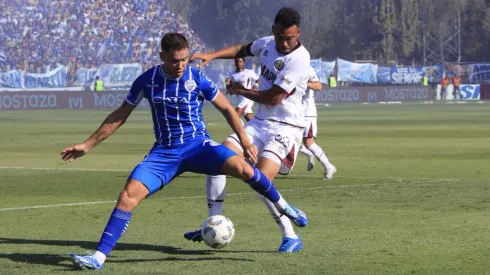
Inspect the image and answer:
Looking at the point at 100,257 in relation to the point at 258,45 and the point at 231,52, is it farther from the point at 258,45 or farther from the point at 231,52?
the point at 258,45

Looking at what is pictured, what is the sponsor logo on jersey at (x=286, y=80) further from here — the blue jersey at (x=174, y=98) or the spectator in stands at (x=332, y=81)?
the spectator in stands at (x=332, y=81)

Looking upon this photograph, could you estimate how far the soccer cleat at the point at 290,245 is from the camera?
10133 mm

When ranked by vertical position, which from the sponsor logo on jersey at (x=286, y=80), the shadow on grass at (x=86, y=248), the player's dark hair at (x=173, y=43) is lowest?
the shadow on grass at (x=86, y=248)

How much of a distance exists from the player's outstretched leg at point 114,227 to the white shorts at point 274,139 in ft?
5.76

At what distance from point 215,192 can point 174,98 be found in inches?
57.2

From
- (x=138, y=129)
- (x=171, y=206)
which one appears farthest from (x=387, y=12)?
(x=171, y=206)

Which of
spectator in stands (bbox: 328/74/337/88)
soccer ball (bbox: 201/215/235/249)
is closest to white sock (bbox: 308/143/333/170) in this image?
soccer ball (bbox: 201/215/235/249)

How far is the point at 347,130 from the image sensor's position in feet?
120

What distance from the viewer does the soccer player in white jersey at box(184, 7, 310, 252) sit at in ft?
34.9

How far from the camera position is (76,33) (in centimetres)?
7325

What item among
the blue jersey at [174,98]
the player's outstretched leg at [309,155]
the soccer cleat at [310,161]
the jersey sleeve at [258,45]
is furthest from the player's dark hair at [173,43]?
the soccer cleat at [310,161]

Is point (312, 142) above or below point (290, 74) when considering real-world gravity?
below

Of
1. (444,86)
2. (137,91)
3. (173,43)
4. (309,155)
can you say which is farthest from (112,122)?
(444,86)

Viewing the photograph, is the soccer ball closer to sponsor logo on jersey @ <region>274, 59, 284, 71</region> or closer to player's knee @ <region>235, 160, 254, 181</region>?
player's knee @ <region>235, 160, 254, 181</region>
